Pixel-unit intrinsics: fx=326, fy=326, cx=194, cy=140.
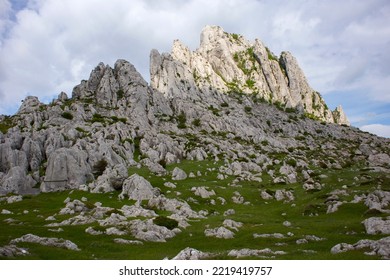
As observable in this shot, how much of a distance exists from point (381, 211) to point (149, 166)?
75.3 meters

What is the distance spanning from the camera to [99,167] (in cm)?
10856

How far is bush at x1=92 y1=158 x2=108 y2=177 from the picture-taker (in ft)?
351

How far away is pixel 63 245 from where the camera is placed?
39.8m

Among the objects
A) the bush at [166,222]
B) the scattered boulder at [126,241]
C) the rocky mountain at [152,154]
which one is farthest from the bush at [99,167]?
the scattered boulder at [126,241]

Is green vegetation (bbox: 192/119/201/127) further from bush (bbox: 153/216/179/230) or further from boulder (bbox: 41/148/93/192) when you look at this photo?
bush (bbox: 153/216/179/230)

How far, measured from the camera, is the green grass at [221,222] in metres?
38.4

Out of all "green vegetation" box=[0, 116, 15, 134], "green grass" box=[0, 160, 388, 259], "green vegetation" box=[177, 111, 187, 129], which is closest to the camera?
"green grass" box=[0, 160, 388, 259]

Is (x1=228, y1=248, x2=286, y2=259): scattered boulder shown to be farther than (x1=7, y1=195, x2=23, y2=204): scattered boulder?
No

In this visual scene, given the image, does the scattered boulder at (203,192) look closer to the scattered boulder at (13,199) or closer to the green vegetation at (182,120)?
the scattered boulder at (13,199)

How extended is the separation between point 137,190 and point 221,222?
105 ft

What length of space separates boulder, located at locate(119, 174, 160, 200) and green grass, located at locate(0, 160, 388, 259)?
2796mm

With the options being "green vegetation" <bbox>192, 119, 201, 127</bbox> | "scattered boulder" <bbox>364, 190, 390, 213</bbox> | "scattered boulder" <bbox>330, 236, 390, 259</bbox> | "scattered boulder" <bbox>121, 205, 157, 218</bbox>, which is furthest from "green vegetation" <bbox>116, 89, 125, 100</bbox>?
"scattered boulder" <bbox>330, 236, 390, 259</bbox>

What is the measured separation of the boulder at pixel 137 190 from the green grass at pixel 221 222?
110 inches
